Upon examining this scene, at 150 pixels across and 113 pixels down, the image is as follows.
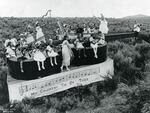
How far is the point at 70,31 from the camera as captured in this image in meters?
14.0

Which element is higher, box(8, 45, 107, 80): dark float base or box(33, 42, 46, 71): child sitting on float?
box(33, 42, 46, 71): child sitting on float

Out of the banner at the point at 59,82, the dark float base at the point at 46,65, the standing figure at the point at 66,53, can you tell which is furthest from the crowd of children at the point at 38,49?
the banner at the point at 59,82

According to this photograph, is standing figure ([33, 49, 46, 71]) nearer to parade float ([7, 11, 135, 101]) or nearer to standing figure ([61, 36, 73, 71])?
parade float ([7, 11, 135, 101])

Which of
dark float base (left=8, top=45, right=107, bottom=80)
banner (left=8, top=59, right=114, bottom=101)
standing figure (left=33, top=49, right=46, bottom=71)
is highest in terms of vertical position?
standing figure (left=33, top=49, right=46, bottom=71)

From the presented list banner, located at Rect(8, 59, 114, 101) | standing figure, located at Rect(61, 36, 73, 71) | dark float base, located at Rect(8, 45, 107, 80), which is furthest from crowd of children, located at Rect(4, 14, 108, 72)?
banner, located at Rect(8, 59, 114, 101)

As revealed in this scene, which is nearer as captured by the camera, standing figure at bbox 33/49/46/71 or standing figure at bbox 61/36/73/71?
standing figure at bbox 33/49/46/71

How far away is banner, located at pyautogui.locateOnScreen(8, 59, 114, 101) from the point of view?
10852 millimetres

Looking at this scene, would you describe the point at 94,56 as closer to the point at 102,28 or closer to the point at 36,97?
the point at 102,28

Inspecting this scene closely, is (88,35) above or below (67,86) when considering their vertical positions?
above

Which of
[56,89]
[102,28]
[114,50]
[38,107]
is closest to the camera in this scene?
[38,107]

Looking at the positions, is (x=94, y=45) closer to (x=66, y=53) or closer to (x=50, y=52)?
(x=66, y=53)

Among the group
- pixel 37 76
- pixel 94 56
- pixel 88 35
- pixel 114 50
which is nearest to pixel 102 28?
pixel 88 35

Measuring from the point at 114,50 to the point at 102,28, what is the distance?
13.8 ft

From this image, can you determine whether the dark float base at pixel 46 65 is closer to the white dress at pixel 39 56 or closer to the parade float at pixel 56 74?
the parade float at pixel 56 74
